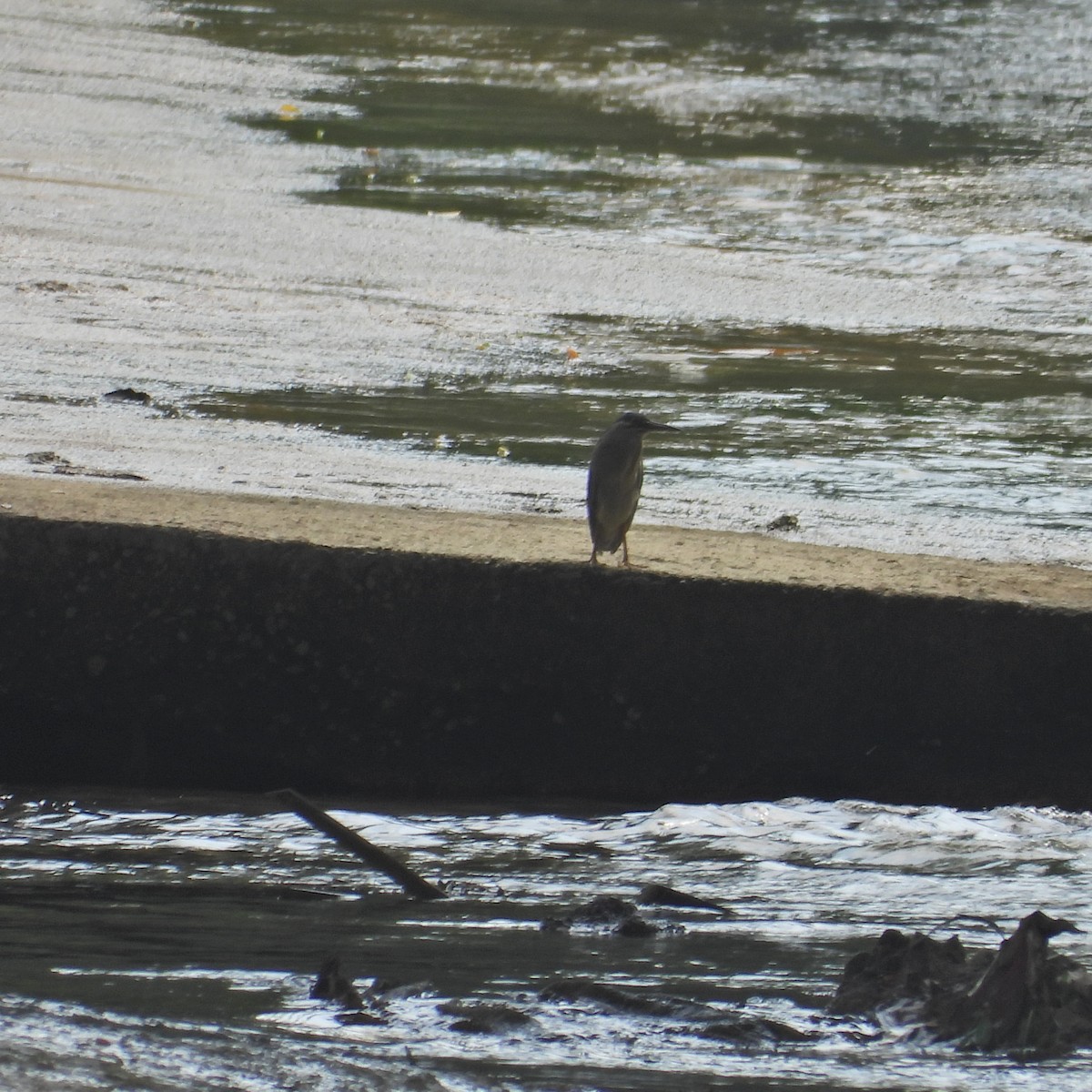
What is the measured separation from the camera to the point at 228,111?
620 inches

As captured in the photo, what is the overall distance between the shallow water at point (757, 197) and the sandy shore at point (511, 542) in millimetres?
1659

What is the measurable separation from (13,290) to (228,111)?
6.00m

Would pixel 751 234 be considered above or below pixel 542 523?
above

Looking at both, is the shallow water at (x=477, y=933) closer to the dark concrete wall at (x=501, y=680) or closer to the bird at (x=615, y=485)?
the dark concrete wall at (x=501, y=680)

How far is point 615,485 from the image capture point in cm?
607

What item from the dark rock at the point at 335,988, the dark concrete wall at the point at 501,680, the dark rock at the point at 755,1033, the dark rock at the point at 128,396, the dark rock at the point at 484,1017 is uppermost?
the dark rock at the point at 128,396

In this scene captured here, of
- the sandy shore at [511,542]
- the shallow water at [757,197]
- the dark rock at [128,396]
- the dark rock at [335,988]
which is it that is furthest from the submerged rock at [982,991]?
the dark rock at [128,396]

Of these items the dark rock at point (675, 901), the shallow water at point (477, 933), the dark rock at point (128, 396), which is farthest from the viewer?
the dark rock at point (128, 396)

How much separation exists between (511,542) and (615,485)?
539mm

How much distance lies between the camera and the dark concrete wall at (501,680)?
5285mm

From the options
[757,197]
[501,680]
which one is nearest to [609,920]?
[501,680]

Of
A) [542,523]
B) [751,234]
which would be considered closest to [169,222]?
[751,234]

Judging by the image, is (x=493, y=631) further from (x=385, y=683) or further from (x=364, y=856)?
(x=364, y=856)

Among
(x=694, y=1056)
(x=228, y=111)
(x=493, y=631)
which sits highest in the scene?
(x=228, y=111)
